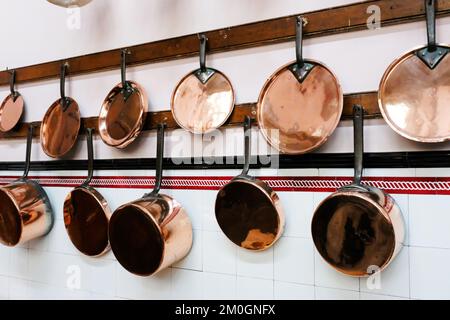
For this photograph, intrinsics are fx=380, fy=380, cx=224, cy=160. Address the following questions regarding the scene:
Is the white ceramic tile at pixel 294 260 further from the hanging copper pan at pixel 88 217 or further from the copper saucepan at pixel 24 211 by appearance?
the copper saucepan at pixel 24 211

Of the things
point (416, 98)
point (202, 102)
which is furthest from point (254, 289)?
point (416, 98)

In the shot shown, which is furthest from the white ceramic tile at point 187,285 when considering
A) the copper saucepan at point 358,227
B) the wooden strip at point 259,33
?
the wooden strip at point 259,33

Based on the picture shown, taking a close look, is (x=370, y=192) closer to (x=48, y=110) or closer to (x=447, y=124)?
(x=447, y=124)

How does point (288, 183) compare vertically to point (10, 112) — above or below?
below

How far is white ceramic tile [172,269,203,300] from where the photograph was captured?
5.19ft

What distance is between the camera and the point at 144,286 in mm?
1718

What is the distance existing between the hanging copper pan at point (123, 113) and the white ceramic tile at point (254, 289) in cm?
77

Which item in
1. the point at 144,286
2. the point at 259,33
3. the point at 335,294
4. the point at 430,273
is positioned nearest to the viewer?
the point at 430,273

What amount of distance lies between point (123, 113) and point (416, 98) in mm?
1188

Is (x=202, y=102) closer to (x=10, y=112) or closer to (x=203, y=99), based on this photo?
(x=203, y=99)

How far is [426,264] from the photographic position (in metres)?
1.20

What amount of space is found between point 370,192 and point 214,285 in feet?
2.41

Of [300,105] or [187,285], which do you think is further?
[187,285]

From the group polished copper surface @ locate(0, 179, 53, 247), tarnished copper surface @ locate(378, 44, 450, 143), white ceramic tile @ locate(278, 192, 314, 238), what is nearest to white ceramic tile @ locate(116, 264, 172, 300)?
polished copper surface @ locate(0, 179, 53, 247)
